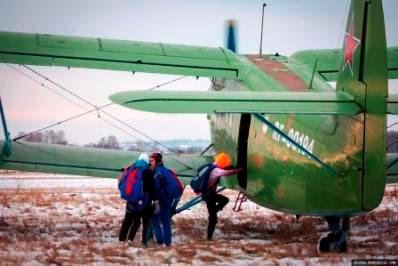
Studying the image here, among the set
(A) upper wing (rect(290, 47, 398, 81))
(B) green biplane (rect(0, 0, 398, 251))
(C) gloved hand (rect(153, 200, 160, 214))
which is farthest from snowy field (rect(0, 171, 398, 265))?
(A) upper wing (rect(290, 47, 398, 81))

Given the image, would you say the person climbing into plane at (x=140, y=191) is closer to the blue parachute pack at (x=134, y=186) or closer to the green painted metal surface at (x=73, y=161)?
the blue parachute pack at (x=134, y=186)

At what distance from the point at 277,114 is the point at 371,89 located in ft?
6.27

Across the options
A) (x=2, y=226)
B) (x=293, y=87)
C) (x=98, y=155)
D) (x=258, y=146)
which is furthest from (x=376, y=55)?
(x=2, y=226)

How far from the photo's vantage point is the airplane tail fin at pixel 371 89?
6.92 meters

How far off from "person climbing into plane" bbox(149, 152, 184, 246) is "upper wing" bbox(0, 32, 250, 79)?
3.37m

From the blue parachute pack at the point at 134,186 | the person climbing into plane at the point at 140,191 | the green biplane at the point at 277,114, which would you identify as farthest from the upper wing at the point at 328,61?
the blue parachute pack at the point at 134,186

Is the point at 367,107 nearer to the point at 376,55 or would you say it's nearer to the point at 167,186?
the point at 376,55

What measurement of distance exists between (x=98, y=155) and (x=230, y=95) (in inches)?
218

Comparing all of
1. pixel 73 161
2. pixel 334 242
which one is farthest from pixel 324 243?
pixel 73 161

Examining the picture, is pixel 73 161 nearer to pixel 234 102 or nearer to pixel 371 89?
pixel 234 102

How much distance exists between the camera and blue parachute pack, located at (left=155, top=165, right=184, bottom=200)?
350 inches

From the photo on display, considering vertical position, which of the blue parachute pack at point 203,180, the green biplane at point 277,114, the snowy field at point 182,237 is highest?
the green biplane at point 277,114

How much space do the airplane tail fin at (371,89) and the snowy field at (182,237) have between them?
0.90 metres

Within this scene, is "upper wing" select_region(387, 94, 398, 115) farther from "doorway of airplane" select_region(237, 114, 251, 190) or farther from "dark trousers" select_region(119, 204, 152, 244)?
"dark trousers" select_region(119, 204, 152, 244)
